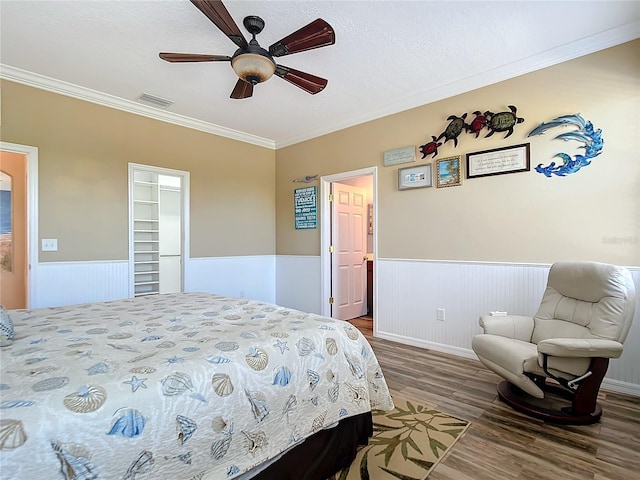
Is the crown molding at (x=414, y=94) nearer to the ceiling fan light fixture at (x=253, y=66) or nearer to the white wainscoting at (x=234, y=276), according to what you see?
the white wainscoting at (x=234, y=276)

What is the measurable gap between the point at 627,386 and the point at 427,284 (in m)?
1.78

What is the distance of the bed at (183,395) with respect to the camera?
91 centimetres

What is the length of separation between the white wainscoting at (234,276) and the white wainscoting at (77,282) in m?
0.80

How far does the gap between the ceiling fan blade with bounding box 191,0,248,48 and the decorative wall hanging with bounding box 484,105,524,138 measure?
2.44m

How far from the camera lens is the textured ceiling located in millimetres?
2365

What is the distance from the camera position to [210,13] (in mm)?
1925

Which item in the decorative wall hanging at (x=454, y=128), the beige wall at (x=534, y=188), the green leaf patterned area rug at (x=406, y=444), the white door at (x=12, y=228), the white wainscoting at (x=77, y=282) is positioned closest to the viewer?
the green leaf patterned area rug at (x=406, y=444)

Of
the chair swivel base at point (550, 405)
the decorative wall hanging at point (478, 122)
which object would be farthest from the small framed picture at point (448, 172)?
the chair swivel base at point (550, 405)

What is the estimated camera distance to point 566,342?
2090 mm

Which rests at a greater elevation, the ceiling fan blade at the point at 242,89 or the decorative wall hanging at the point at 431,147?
the ceiling fan blade at the point at 242,89

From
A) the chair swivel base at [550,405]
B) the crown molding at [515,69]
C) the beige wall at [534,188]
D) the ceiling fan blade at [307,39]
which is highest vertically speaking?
the crown molding at [515,69]

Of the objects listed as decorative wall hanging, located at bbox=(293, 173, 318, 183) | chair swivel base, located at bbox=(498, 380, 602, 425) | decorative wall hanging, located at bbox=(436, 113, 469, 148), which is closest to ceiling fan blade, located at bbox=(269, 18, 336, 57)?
decorative wall hanging, located at bbox=(436, 113, 469, 148)

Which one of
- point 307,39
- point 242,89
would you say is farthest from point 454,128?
point 242,89

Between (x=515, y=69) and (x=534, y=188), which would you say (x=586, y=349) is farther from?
(x=515, y=69)
